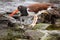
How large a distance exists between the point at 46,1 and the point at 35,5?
171 millimetres

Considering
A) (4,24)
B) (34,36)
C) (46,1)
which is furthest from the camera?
(46,1)

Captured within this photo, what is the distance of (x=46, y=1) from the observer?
63.1 inches

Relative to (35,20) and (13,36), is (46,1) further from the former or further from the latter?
(13,36)

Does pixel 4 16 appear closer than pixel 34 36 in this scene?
No

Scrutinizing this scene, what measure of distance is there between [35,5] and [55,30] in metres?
0.43

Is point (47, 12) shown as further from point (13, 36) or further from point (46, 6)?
point (13, 36)

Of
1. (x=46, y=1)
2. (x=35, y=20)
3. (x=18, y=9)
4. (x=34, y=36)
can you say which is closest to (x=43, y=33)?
(x=34, y=36)

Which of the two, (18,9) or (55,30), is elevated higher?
(18,9)

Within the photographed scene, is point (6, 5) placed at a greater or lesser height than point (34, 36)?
greater

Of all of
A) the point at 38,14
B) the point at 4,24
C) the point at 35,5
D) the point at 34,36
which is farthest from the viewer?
the point at 35,5

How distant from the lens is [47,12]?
1.35 m

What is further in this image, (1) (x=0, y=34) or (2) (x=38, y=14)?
(2) (x=38, y=14)

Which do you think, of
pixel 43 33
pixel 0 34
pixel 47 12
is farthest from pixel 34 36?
pixel 47 12

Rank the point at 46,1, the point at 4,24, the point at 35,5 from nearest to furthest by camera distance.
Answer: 1. the point at 4,24
2. the point at 35,5
3. the point at 46,1
